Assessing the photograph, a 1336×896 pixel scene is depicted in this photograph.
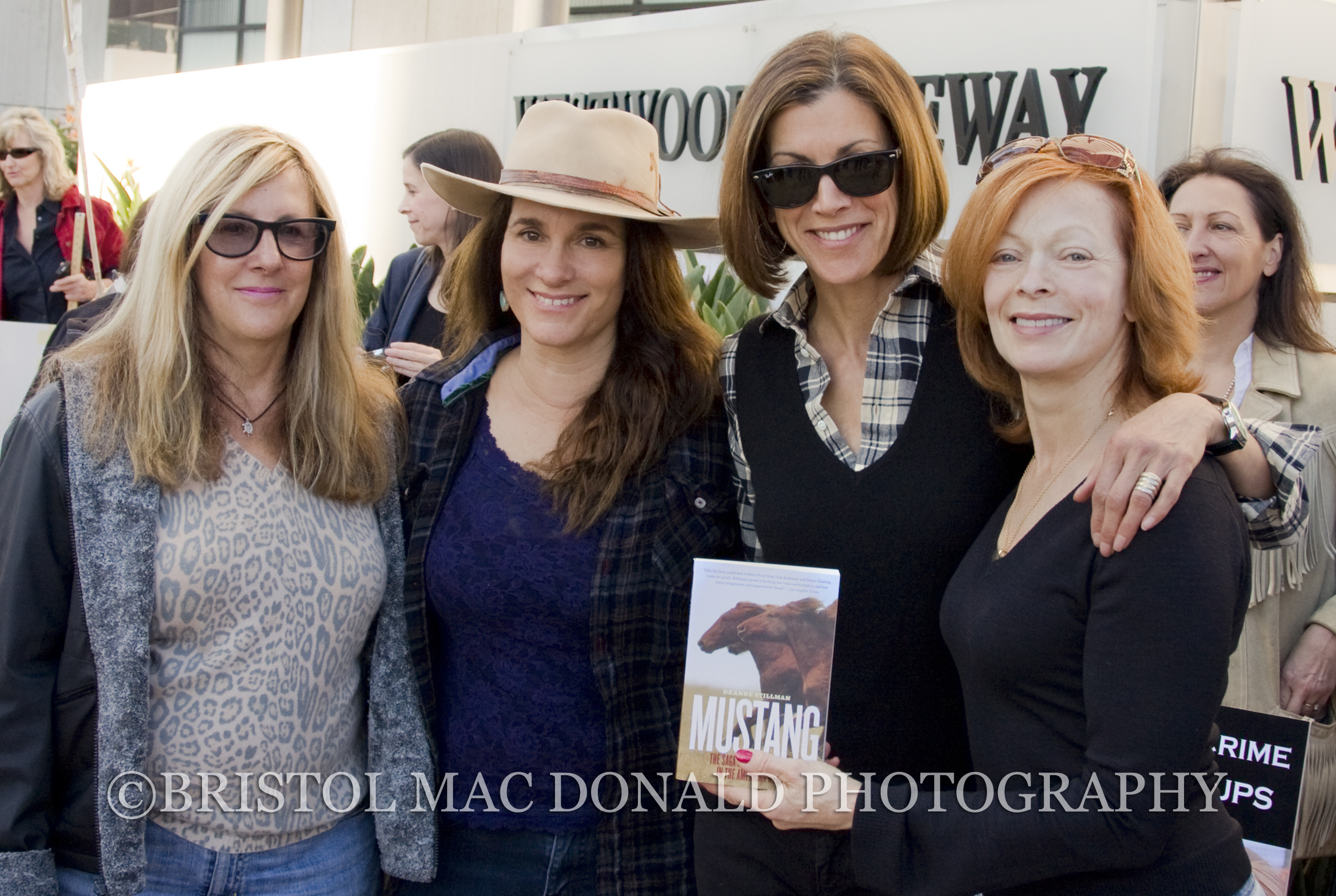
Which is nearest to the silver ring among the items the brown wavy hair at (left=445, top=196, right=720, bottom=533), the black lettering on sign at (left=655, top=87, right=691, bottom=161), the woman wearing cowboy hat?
the woman wearing cowboy hat

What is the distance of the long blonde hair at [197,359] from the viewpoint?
82.3 inches

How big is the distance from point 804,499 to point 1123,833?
2.56ft

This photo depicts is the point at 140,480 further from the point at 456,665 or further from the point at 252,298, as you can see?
the point at 456,665

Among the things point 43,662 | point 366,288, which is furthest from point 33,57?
point 43,662

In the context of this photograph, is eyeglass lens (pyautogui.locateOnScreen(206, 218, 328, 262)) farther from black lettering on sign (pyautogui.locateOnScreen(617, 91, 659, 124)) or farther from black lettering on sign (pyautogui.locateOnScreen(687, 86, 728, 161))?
black lettering on sign (pyautogui.locateOnScreen(617, 91, 659, 124))

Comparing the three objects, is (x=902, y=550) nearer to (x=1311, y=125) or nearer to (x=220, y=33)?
(x=1311, y=125)

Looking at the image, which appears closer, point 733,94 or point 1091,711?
point 1091,711

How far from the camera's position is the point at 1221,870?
66.6 inches

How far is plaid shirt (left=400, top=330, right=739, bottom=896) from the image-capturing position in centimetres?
230

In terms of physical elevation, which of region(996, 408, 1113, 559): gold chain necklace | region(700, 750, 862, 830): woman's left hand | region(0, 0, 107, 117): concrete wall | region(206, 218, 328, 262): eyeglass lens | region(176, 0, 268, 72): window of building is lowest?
region(700, 750, 862, 830): woman's left hand

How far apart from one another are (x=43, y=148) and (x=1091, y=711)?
7.68 m

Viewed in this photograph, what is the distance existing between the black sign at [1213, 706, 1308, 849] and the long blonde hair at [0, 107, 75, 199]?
7.38 meters

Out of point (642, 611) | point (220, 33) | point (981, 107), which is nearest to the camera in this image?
point (642, 611)

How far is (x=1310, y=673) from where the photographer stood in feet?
9.82
